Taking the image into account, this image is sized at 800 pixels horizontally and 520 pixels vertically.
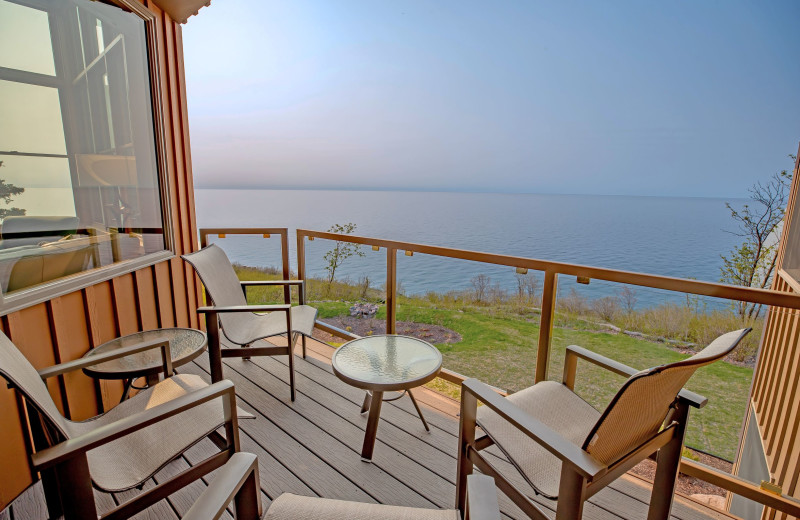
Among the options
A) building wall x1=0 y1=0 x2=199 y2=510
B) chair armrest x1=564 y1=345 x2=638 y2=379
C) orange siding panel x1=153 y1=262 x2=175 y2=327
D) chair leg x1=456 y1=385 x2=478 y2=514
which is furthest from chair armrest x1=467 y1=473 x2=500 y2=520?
orange siding panel x1=153 y1=262 x2=175 y2=327

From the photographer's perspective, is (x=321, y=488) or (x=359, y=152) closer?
(x=321, y=488)

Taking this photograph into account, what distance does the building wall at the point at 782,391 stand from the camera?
1958 mm

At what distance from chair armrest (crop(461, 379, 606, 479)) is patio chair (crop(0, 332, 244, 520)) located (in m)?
1.01

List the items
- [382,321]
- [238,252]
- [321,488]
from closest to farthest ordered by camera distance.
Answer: [321,488]
[382,321]
[238,252]

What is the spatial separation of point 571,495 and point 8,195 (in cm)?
275

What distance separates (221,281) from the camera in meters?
2.91

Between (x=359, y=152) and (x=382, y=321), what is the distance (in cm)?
1260

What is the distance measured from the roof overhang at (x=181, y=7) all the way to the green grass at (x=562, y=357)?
7.75 ft

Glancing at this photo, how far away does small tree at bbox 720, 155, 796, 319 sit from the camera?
19.0 ft

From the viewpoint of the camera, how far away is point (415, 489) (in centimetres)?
181

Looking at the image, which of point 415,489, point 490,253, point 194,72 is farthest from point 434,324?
point 194,72

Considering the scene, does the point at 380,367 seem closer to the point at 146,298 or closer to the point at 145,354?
the point at 145,354

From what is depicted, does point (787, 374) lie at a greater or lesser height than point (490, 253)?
lesser

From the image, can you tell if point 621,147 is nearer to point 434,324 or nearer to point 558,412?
point 434,324
